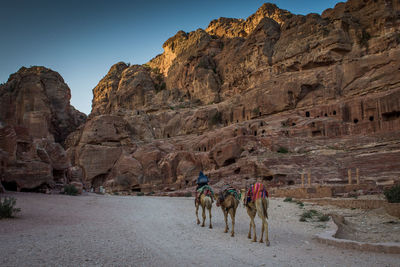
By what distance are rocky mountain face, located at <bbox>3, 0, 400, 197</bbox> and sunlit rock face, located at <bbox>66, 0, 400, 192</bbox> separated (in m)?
0.19

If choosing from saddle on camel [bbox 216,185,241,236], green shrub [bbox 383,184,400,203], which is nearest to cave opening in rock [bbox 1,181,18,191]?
saddle on camel [bbox 216,185,241,236]

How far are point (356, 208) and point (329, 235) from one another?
7918mm

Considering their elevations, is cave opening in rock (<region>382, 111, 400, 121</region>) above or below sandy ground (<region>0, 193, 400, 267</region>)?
above

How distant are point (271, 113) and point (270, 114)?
28cm

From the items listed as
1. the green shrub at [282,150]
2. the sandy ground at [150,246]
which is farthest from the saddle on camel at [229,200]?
the green shrub at [282,150]

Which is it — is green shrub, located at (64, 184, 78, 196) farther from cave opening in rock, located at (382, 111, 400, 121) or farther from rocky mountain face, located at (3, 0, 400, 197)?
cave opening in rock, located at (382, 111, 400, 121)

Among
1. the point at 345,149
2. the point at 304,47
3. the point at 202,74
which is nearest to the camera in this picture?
the point at 345,149

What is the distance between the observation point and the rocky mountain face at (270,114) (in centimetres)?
3216

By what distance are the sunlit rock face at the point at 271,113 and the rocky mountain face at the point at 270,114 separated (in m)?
0.19

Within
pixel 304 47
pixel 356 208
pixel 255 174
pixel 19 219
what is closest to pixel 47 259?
pixel 19 219

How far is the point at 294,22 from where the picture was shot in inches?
2643

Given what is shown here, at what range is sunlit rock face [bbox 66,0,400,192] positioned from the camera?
3247 cm

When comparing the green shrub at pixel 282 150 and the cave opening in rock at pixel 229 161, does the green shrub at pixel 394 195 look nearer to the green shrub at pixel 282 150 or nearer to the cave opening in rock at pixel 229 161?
the green shrub at pixel 282 150

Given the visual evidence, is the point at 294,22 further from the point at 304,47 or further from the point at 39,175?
the point at 39,175
